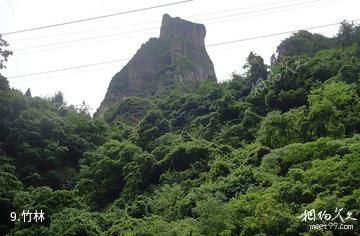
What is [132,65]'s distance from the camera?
62.7 m

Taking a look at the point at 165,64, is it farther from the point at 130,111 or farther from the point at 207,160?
the point at 207,160

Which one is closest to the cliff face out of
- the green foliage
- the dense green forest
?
the green foliage

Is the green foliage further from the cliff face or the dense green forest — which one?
the cliff face

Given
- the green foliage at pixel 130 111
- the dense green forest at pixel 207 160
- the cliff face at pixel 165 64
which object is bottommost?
the dense green forest at pixel 207 160

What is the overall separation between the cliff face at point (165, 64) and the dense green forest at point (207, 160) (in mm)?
17879

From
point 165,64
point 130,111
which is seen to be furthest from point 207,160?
point 165,64

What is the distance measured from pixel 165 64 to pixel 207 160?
130ft

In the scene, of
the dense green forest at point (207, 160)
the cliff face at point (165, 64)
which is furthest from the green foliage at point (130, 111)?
the cliff face at point (165, 64)

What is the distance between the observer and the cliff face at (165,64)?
59.4 metres

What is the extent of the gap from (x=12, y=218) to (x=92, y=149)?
1340 cm

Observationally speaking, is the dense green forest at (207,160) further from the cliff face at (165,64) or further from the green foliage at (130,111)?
the cliff face at (165,64)

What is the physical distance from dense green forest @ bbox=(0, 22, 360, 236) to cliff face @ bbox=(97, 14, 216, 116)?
17879mm

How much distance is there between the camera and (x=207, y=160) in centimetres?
2434

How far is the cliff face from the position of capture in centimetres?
5944
